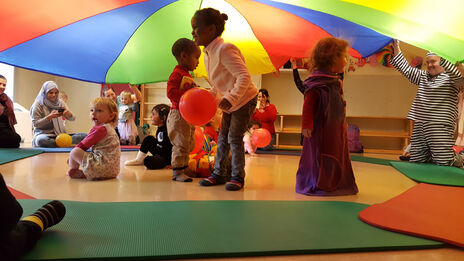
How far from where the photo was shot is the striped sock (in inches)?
51.1

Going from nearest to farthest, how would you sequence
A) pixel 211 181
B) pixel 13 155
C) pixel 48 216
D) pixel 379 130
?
pixel 48 216
pixel 211 181
pixel 13 155
pixel 379 130

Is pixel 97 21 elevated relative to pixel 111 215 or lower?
elevated

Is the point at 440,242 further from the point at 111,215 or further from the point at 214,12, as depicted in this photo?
the point at 214,12

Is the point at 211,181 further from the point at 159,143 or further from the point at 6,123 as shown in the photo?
the point at 6,123

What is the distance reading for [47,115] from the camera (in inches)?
195

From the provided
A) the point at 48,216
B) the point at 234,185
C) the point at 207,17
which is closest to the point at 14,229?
the point at 48,216

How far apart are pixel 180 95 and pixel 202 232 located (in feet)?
4.56

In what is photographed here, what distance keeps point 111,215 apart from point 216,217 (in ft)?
1.58

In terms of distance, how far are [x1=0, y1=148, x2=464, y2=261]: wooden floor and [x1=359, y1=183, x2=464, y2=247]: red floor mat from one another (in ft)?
0.39

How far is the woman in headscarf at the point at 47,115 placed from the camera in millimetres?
4832

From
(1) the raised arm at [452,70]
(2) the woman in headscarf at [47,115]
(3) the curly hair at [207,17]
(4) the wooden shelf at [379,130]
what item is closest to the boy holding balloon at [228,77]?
(3) the curly hair at [207,17]

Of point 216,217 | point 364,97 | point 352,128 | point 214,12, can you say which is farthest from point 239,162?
point 364,97

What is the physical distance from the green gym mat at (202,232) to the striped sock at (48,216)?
0.04 meters

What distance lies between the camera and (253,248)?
126 centimetres
